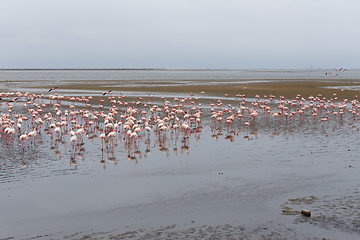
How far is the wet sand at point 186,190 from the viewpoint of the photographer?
955 cm

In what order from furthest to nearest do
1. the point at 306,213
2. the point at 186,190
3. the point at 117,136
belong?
the point at 117,136, the point at 186,190, the point at 306,213

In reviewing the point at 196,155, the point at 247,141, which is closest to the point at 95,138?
the point at 196,155

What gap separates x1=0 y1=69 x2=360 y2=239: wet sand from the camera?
955cm

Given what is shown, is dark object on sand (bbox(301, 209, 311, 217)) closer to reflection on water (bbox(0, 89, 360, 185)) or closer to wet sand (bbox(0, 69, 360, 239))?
wet sand (bbox(0, 69, 360, 239))

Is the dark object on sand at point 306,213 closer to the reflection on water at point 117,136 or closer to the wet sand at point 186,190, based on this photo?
the wet sand at point 186,190

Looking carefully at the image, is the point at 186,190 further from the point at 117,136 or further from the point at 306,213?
the point at 117,136

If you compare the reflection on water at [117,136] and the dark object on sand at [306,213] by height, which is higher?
the reflection on water at [117,136]

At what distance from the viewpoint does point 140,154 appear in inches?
675

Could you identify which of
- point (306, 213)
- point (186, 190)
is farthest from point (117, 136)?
point (306, 213)

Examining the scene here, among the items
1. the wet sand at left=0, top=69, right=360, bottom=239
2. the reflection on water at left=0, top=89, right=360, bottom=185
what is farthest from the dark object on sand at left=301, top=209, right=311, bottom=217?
the reflection on water at left=0, top=89, right=360, bottom=185

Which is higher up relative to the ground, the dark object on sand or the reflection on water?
the reflection on water

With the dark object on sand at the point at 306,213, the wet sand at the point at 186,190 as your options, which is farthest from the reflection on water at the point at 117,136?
the dark object on sand at the point at 306,213

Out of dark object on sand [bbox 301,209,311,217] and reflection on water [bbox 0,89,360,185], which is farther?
reflection on water [bbox 0,89,360,185]

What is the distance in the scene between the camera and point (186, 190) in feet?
40.6
